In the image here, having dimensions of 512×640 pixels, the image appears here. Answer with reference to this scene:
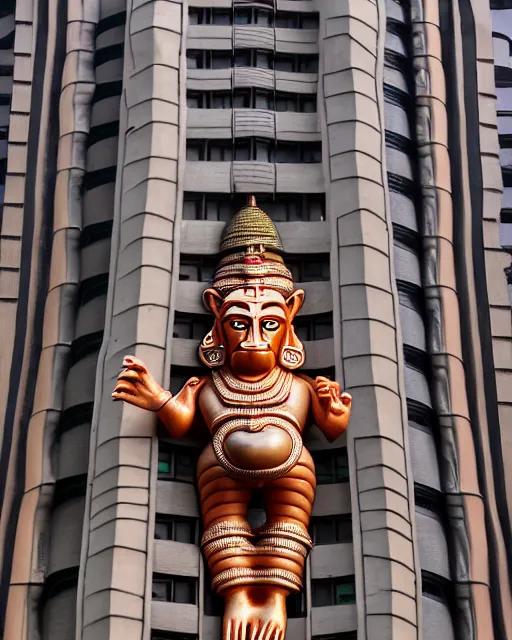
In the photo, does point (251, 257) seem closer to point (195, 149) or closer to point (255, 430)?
point (195, 149)

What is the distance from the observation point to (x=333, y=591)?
19.9 meters

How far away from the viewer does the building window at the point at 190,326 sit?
21.6 m

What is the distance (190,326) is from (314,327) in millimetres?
1631

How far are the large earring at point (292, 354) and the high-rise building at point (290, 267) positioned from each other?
14.4 inches

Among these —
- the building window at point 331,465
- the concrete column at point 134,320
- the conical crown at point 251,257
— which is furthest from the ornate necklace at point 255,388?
the conical crown at point 251,257

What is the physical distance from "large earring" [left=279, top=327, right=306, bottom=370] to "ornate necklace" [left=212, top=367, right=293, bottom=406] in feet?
0.36

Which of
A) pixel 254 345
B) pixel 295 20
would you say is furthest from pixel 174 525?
pixel 295 20

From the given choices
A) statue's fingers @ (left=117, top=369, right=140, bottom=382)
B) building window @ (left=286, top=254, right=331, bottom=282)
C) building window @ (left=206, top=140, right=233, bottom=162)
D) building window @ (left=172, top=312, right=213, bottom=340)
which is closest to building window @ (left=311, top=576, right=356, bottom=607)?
statue's fingers @ (left=117, top=369, right=140, bottom=382)

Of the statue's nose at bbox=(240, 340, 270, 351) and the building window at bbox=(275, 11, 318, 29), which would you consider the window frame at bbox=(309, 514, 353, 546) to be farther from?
the building window at bbox=(275, 11, 318, 29)

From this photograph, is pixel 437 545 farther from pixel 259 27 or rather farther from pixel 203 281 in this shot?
pixel 259 27

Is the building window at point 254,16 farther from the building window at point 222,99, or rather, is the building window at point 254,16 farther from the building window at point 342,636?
the building window at point 342,636

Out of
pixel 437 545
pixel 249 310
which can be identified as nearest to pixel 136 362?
pixel 249 310

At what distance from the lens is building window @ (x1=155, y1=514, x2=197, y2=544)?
66.3ft

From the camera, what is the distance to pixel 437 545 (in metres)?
20.7
